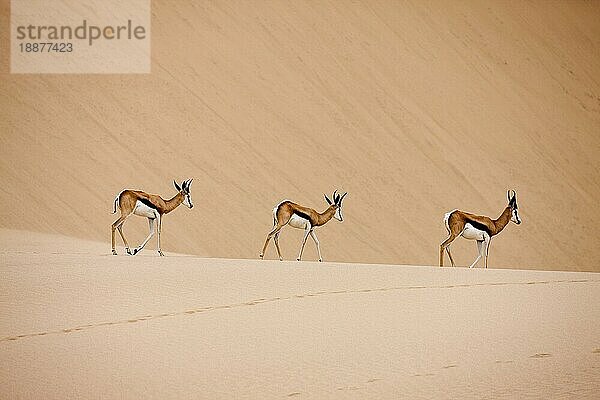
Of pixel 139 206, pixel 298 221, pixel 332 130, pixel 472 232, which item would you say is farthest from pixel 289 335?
pixel 332 130

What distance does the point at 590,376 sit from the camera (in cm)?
536

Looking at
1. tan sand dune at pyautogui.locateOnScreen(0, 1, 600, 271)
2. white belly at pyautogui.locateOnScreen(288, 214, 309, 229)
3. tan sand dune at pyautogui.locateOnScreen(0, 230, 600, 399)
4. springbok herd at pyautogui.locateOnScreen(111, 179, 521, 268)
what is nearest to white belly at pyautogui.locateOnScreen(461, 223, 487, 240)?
springbok herd at pyautogui.locateOnScreen(111, 179, 521, 268)

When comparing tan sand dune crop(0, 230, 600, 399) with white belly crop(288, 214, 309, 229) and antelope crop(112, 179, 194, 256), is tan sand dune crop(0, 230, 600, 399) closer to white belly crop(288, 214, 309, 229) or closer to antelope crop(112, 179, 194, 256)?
antelope crop(112, 179, 194, 256)

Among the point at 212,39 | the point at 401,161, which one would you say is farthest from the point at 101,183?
the point at 401,161

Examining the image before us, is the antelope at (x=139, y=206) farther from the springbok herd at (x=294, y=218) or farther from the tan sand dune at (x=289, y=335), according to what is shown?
the tan sand dune at (x=289, y=335)

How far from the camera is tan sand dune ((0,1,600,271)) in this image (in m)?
26.1

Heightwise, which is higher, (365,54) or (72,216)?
(365,54)

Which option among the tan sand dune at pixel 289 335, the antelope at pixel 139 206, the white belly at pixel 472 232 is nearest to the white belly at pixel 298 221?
the antelope at pixel 139 206

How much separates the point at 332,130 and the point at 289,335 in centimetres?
2145

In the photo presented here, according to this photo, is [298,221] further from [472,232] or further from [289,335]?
[289,335]

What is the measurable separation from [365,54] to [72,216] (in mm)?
10880

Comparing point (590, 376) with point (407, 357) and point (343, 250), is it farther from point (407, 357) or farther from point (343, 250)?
point (343, 250)

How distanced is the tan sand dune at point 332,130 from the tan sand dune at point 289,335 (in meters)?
14.8

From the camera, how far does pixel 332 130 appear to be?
28.2 meters
